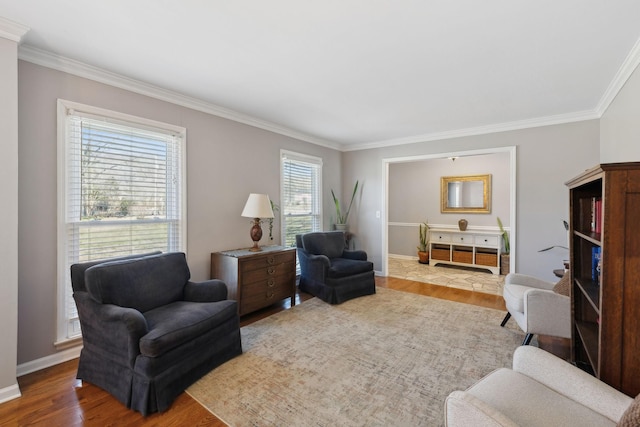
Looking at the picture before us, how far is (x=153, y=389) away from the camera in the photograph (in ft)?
5.97

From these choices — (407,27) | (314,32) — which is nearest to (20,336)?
(314,32)

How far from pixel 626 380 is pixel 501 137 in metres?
3.61

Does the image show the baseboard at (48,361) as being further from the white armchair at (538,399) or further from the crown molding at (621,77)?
the crown molding at (621,77)

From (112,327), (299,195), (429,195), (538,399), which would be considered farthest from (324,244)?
(429,195)

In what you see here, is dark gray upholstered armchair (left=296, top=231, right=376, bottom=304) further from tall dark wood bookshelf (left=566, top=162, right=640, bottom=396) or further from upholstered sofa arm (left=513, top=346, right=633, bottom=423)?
tall dark wood bookshelf (left=566, top=162, right=640, bottom=396)

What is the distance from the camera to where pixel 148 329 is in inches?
77.9

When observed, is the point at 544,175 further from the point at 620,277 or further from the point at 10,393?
the point at 10,393

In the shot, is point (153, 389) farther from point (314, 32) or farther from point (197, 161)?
point (314, 32)

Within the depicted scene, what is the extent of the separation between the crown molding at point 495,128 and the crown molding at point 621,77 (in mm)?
241

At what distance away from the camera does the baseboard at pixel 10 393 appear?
193cm

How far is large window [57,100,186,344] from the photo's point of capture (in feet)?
8.03

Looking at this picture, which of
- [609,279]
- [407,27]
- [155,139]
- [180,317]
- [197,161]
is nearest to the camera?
[609,279]

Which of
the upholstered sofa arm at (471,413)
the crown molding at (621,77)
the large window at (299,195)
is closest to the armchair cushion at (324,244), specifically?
the large window at (299,195)

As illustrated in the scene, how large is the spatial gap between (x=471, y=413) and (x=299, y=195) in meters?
4.04
